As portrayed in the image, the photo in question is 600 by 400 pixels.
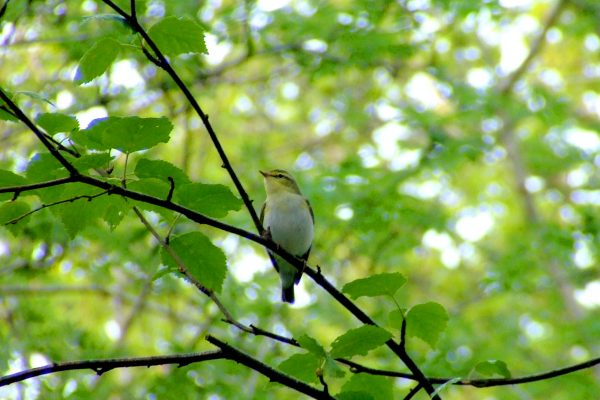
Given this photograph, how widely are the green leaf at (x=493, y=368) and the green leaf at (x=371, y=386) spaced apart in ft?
0.79

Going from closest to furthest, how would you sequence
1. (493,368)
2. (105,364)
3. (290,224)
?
(105,364) < (493,368) < (290,224)

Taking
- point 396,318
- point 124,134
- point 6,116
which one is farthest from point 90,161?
point 396,318

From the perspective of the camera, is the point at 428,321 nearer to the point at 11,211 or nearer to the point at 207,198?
the point at 207,198

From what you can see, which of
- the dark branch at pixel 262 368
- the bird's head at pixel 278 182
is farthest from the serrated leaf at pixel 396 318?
the bird's head at pixel 278 182

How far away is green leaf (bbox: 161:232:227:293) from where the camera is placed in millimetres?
1780

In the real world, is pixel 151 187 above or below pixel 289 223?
above

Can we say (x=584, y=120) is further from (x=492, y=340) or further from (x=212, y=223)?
(x=212, y=223)

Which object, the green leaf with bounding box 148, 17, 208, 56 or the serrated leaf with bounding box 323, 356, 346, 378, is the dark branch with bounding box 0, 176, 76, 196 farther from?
the serrated leaf with bounding box 323, 356, 346, 378

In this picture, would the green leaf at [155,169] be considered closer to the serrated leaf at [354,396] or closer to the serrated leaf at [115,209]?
the serrated leaf at [115,209]

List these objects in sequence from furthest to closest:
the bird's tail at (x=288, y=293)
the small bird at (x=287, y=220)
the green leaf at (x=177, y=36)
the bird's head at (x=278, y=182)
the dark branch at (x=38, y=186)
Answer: the bird's tail at (x=288, y=293) < the bird's head at (x=278, y=182) < the small bird at (x=287, y=220) < the green leaf at (x=177, y=36) < the dark branch at (x=38, y=186)

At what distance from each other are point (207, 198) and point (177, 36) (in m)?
0.40

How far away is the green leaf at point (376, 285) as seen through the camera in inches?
65.6

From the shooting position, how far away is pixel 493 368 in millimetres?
1745

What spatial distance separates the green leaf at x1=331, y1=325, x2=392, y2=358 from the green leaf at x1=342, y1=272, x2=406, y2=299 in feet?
0.41
